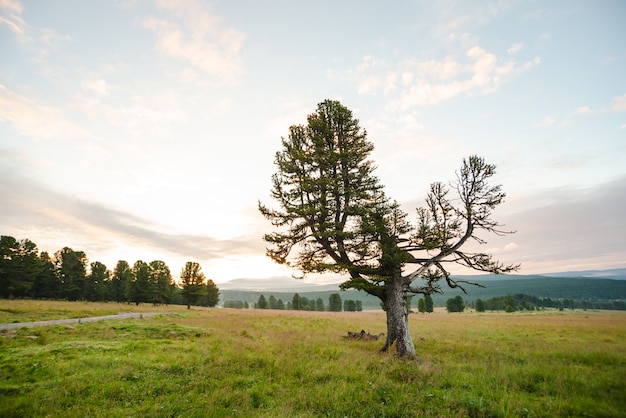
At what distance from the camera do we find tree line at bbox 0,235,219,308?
51.8 m

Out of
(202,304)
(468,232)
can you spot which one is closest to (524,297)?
(202,304)

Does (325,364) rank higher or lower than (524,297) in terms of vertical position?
higher

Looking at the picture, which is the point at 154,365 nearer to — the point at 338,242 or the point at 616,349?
the point at 338,242

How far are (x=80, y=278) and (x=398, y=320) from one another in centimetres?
7908

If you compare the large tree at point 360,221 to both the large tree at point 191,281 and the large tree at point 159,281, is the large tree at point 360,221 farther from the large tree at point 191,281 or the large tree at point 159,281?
the large tree at point 159,281

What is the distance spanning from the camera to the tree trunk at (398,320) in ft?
43.5

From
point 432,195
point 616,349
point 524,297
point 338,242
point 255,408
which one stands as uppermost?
point 432,195

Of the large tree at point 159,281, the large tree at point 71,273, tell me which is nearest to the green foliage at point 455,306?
the large tree at point 159,281

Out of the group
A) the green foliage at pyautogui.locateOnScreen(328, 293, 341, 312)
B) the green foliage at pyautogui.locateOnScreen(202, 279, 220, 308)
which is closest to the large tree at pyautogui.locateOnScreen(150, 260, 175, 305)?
the green foliage at pyautogui.locateOnScreen(202, 279, 220, 308)

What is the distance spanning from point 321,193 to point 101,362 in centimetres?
1161

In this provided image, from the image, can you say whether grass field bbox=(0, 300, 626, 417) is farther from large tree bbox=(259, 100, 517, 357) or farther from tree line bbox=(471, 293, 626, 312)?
tree line bbox=(471, 293, 626, 312)

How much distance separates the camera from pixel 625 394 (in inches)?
299

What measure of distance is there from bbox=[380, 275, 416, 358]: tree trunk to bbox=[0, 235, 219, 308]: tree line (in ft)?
183

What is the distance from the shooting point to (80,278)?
64375mm
